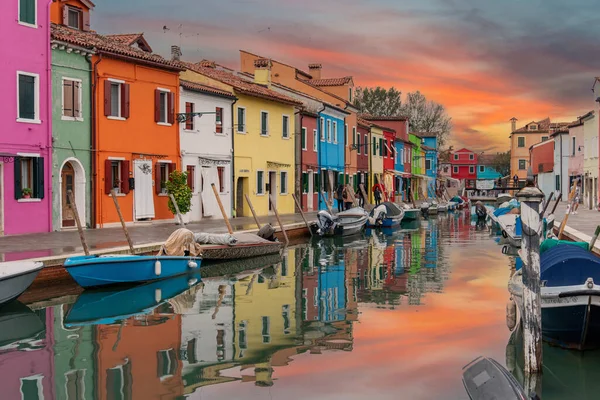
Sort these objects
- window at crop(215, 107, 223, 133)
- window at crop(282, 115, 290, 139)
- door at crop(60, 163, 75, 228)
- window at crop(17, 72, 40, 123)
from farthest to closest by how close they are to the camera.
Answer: window at crop(282, 115, 290, 139) → window at crop(215, 107, 223, 133) → door at crop(60, 163, 75, 228) → window at crop(17, 72, 40, 123)

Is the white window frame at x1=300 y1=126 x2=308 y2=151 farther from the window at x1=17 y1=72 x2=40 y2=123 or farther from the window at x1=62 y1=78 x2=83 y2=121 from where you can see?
the window at x1=17 y1=72 x2=40 y2=123

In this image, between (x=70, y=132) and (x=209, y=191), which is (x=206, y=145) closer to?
(x=209, y=191)

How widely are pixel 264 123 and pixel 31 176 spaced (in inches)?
654

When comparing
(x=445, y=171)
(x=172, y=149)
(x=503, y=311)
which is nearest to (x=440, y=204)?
(x=172, y=149)

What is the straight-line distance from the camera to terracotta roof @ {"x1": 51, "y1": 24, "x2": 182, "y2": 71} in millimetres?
24484

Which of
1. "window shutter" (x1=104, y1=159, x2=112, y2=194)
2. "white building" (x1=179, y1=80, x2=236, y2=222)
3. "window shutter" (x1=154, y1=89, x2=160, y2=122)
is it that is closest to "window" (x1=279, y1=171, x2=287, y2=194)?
"white building" (x1=179, y1=80, x2=236, y2=222)

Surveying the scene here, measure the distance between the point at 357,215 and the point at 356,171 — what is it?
64.2 feet

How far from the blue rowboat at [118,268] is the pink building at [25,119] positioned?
697cm

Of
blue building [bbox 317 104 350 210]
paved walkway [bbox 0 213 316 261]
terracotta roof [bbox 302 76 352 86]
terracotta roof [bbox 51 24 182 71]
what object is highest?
terracotta roof [bbox 302 76 352 86]

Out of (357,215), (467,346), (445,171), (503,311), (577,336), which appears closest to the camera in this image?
(577,336)

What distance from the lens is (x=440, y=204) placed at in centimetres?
5878

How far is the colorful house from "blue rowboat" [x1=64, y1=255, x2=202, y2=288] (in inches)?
303

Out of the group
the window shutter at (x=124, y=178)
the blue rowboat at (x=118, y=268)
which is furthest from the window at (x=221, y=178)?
the blue rowboat at (x=118, y=268)

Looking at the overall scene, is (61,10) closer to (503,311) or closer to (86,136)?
(86,136)
